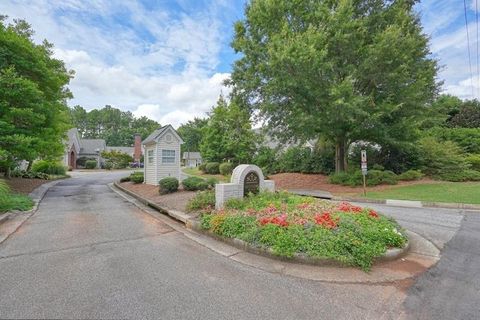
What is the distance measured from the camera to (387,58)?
13.8 metres

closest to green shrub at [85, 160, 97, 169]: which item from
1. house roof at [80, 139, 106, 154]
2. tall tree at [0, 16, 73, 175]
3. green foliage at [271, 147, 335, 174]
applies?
house roof at [80, 139, 106, 154]

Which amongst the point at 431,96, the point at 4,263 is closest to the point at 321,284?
the point at 4,263

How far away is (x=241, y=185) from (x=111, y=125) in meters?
91.6

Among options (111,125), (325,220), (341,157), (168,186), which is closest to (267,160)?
(341,157)

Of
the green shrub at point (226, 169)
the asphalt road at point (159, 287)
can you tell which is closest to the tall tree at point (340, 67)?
the asphalt road at point (159, 287)

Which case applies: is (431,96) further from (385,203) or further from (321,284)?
(321,284)

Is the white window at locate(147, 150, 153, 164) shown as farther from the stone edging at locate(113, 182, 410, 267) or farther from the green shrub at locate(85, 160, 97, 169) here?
the green shrub at locate(85, 160, 97, 169)

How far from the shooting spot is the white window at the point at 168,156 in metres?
16.2

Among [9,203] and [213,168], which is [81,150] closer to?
[213,168]

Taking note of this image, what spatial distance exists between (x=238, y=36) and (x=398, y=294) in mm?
17743

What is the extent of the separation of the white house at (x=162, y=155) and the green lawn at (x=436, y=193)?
1120 cm

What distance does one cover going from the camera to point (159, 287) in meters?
3.62

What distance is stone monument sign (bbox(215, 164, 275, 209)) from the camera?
7.64 meters

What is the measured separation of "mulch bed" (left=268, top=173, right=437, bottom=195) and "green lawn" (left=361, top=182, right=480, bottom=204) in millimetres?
1011
